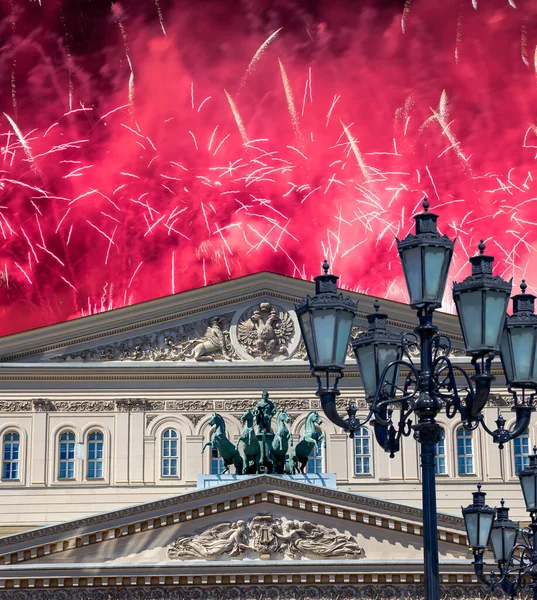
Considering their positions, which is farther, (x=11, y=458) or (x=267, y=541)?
(x=11, y=458)

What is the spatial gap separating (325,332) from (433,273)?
1.34m

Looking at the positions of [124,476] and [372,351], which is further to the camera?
[124,476]

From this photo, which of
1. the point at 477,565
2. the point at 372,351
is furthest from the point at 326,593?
the point at 372,351

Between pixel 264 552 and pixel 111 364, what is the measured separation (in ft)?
32.0

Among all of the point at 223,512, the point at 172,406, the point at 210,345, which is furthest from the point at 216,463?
the point at 223,512

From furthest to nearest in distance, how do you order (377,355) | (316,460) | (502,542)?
1. (316,460)
2. (502,542)
3. (377,355)

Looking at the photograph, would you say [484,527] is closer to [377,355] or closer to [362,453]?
[377,355]

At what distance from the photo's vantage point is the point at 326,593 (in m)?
40.8

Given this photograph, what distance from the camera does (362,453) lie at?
4806cm

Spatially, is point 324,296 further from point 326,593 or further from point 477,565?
point 326,593

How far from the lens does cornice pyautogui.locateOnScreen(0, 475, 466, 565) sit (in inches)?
1577

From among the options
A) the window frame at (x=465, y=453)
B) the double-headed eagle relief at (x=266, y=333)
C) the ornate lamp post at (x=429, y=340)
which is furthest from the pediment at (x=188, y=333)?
the ornate lamp post at (x=429, y=340)

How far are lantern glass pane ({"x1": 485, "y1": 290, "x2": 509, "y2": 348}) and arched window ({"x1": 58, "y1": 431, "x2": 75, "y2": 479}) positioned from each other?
32.8 meters

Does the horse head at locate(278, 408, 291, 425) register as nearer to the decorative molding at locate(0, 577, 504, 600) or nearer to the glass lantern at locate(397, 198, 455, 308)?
the decorative molding at locate(0, 577, 504, 600)
